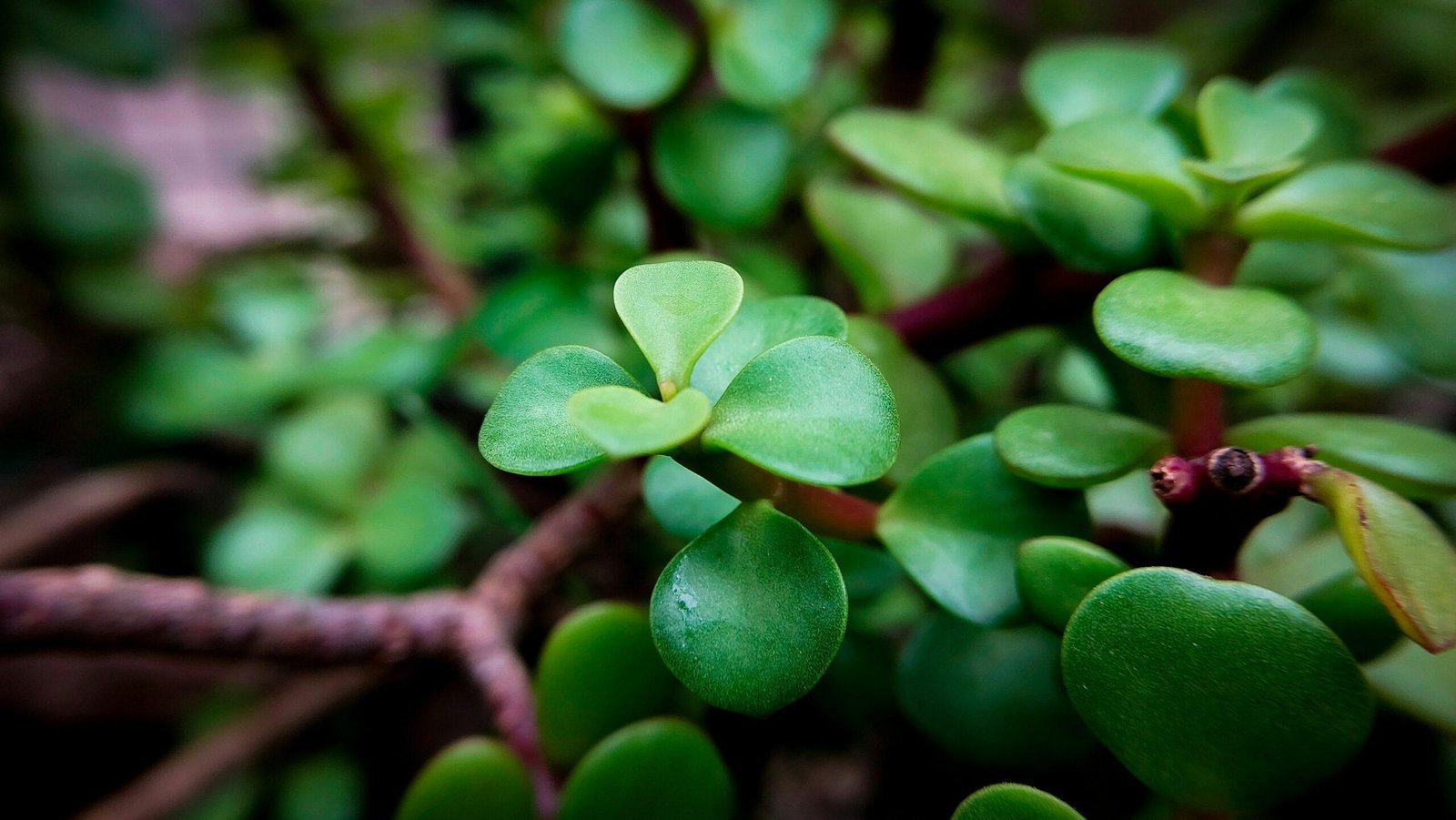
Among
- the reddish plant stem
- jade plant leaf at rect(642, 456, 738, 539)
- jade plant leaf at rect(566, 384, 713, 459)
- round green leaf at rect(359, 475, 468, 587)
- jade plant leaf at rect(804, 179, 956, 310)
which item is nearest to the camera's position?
jade plant leaf at rect(566, 384, 713, 459)

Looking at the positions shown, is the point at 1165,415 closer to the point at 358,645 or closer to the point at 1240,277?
the point at 1240,277

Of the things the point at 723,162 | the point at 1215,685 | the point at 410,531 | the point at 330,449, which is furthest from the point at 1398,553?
the point at 330,449

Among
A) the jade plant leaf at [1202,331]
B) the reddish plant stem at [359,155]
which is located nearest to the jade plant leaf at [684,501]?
the jade plant leaf at [1202,331]

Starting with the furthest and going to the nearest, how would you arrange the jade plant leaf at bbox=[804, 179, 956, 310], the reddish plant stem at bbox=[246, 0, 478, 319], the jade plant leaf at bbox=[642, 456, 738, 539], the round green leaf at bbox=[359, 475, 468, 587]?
the reddish plant stem at bbox=[246, 0, 478, 319] < the round green leaf at bbox=[359, 475, 468, 587] < the jade plant leaf at bbox=[804, 179, 956, 310] < the jade plant leaf at bbox=[642, 456, 738, 539]

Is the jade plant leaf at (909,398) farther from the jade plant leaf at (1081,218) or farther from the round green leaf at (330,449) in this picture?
the round green leaf at (330,449)

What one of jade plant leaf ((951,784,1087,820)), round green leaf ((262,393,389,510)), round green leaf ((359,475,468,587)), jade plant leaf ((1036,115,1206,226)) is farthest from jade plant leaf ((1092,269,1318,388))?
round green leaf ((262,393,389,510))

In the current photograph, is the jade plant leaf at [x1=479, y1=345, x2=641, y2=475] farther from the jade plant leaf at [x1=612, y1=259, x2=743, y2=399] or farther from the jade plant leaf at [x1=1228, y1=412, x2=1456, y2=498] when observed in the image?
the jade plant leaf at [x1=1228, y1=412, x2=1456, y2=498]

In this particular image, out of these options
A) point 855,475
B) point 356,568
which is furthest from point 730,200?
point 356,568

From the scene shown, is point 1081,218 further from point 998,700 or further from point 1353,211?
point 998,700
